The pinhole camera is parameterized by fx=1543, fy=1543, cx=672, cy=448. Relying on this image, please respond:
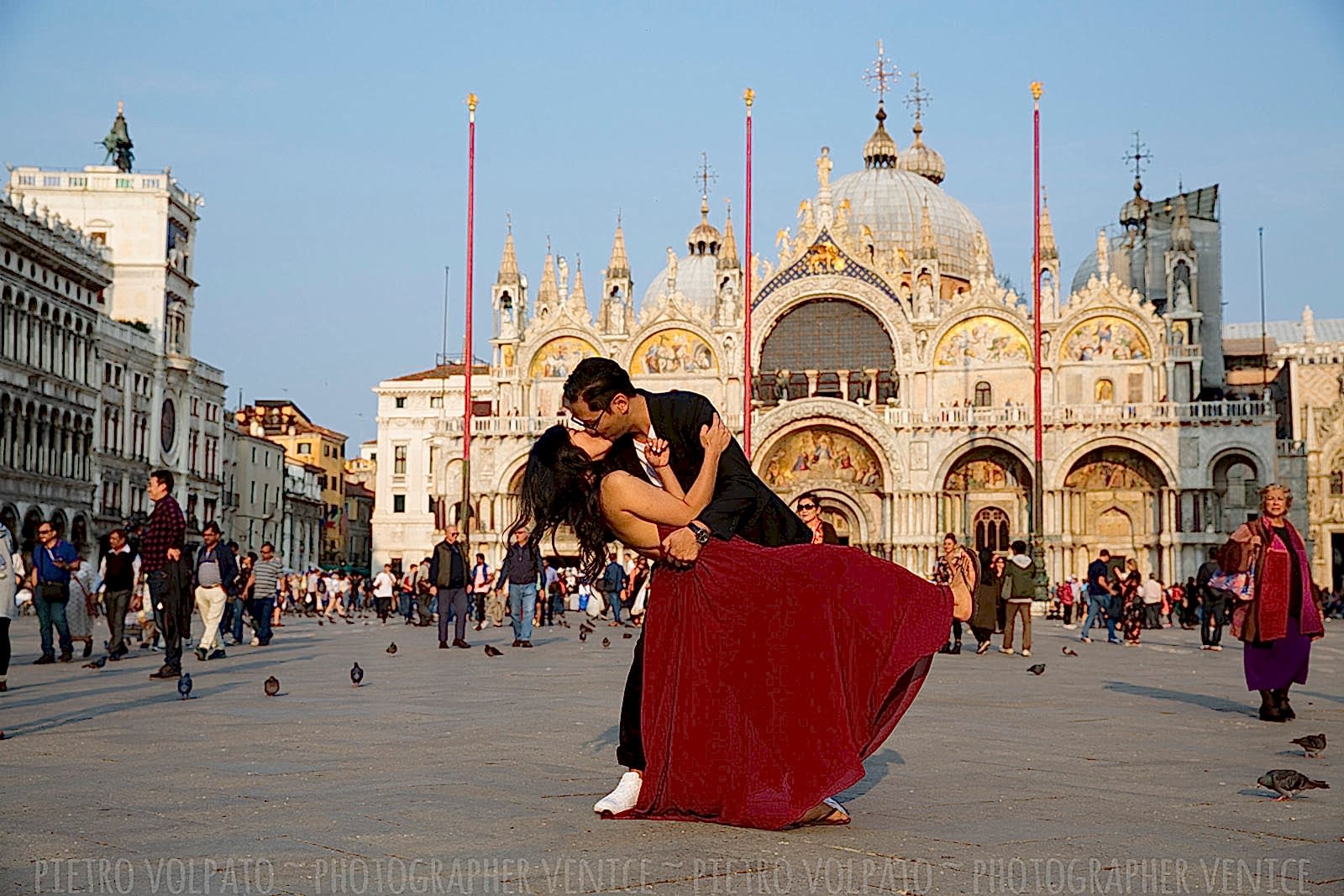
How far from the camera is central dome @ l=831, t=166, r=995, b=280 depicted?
59.6 m

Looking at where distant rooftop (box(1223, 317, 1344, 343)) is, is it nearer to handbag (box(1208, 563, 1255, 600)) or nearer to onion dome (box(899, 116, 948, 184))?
onion dome (box(899, 116, 948, 184))

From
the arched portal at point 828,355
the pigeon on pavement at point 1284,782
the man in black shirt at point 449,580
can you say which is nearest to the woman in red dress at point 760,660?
the pigeon on pavement at point 1284,782

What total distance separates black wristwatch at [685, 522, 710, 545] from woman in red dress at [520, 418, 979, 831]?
0.11 feet

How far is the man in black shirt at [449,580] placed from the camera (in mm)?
18422

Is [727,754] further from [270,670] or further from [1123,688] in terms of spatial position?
[270,670]

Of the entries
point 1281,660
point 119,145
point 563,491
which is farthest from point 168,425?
point 563,491

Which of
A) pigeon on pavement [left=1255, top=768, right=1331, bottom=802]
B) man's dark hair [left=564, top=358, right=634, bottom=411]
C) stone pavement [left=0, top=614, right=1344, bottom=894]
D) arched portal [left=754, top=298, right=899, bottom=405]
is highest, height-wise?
arched portal [left=754, top=298, right=899, bottom=405]

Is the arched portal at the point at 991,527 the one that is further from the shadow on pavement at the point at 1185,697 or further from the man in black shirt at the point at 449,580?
the shadow on pavement at the point at 1185,697

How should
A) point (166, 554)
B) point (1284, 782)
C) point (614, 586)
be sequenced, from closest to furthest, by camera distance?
point (1284, 782)
point (166, 554)
point (614, 586)

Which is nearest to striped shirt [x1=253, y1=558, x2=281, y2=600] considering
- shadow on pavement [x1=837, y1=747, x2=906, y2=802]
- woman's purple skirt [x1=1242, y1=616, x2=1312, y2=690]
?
woman's purple skirt [x1=1242, y1=616, x2=1312, y2=690]

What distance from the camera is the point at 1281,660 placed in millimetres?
9891

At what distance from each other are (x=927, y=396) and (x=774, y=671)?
145 feet

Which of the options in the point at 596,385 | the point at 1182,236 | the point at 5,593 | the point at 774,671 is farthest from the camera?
the point at 1182,236

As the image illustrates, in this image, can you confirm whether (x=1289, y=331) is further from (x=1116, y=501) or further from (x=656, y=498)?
(x=656, y=498)
